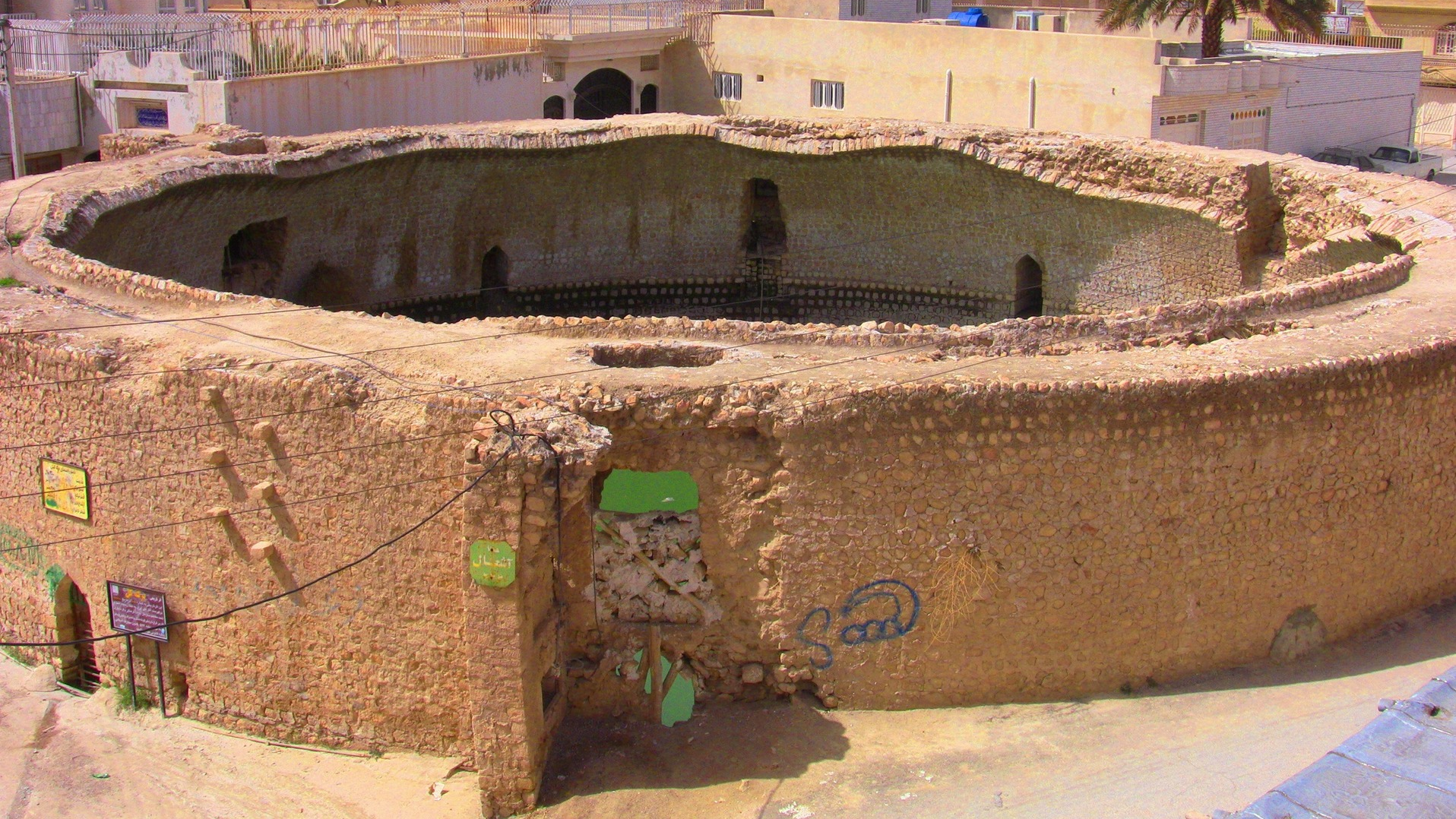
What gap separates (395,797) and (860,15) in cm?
2560

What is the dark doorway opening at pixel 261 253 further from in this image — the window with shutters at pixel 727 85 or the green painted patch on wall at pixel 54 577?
the window with shutters at pixel 727 85

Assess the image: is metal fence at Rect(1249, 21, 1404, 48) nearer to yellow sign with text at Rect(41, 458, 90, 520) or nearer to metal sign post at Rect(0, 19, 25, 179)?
metal sign post at Rect(0, 19, 25, 179)

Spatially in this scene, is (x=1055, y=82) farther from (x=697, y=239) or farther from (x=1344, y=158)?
(x=697, y=239)

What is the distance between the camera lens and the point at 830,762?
34.0 ft

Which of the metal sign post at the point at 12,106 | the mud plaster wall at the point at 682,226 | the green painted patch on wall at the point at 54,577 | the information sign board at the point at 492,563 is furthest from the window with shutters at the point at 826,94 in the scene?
the information sign board at the point at 492,563

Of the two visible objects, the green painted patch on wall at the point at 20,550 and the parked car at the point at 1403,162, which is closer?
the green painted patch on wall at the point at 20,550

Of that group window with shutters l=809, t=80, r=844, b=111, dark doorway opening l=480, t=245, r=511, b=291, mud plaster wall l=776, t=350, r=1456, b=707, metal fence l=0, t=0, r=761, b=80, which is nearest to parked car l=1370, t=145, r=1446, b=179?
window with shutters l=809, t=80, r=844, b=111

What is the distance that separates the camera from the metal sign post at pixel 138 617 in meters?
11.4

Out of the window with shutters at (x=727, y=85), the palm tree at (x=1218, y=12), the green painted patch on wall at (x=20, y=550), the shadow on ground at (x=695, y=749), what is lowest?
the shadow on ground at (x=695, y=749)

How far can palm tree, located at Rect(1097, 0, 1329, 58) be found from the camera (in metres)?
26.4

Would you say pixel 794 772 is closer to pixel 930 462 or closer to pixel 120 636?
pixel 930 462

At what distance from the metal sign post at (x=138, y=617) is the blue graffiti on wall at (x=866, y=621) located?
4577 mm

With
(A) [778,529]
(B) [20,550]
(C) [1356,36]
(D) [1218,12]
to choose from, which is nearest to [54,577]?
(B) [20,550]

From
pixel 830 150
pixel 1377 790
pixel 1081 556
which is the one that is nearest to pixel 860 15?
pixel 830 150
